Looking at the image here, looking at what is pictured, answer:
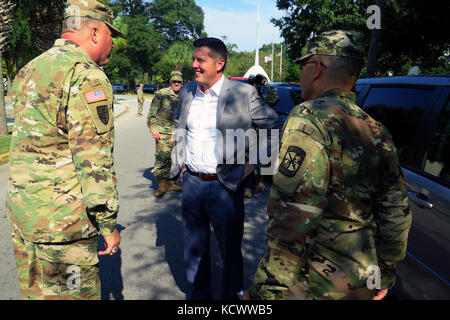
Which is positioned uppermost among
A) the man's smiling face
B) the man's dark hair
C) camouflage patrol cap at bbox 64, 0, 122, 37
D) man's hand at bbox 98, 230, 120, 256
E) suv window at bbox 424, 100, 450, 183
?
camouflage patrol cap at bbox 64, 0, 122, 37

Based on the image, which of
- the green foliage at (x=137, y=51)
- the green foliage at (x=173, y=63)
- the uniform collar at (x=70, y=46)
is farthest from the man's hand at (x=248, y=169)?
the green foliage at (x=137, y=51)

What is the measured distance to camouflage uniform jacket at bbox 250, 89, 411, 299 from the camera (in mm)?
1125

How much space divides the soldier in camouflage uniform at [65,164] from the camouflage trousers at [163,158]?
3493 mm

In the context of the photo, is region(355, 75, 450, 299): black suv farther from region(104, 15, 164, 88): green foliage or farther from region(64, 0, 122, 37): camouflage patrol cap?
region(104, 15, 164, 88): green foliage

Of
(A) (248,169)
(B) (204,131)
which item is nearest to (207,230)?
(A) (248,169)

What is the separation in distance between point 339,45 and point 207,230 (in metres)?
1.75

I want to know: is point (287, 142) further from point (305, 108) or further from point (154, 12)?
point (154, 12)

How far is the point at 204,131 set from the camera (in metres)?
2.36

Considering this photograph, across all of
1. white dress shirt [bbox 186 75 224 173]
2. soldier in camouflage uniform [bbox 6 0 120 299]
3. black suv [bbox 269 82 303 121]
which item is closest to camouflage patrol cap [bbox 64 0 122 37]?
soldier in camouflage uniform [bbox 6 0 120 299]

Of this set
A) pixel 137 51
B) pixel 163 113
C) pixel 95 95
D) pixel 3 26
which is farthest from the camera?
pixel 137 51

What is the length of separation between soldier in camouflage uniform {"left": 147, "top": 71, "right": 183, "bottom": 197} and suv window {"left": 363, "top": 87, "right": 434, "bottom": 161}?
335cm

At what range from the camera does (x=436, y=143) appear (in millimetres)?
2059

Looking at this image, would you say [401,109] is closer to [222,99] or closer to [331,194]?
[222,99]

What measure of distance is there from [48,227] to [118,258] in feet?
5.85
